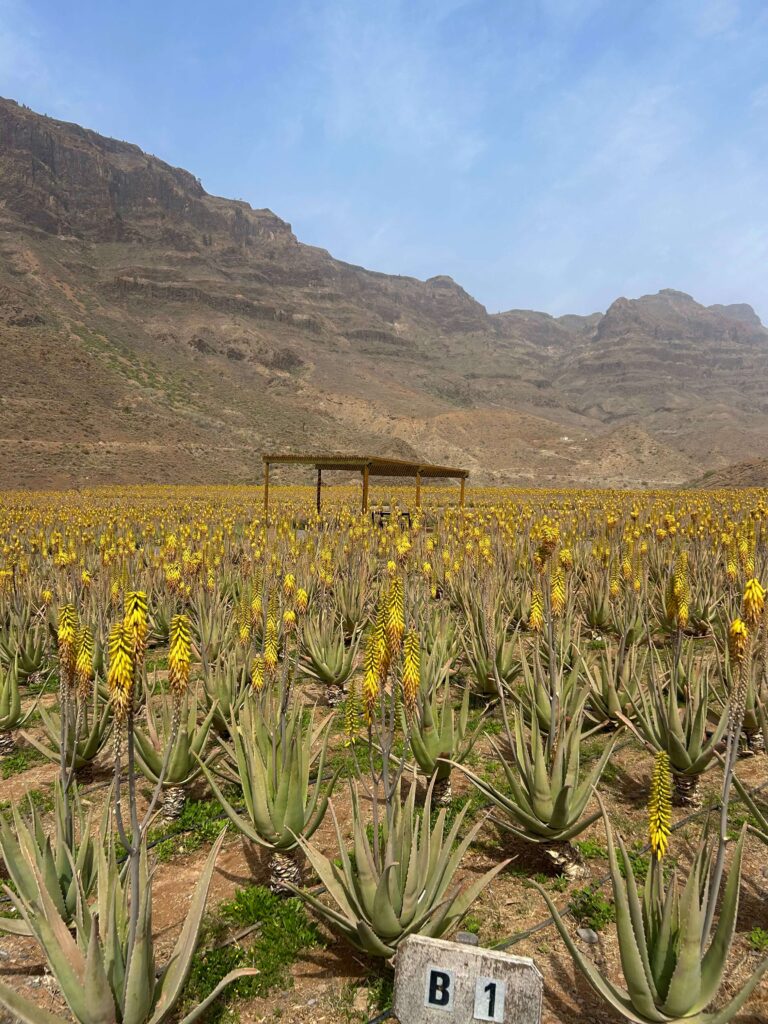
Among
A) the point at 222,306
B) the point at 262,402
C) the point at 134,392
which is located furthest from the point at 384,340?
the point at 134,392

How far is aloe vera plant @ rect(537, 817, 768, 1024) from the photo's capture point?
1987 mm

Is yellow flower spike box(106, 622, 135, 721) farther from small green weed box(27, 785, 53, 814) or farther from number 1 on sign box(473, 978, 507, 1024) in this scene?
small green weed box(27, 785, 53, 814)

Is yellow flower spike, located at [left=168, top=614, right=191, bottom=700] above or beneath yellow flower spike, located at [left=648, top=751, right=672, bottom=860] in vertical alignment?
above

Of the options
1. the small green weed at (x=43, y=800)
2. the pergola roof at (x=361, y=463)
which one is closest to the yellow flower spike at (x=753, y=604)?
the small green weed at (x=43, y=800)

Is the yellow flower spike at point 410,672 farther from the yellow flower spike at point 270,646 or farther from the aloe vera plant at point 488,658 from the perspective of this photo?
the aloe vera plant at point 488,658

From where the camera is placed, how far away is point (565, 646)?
17.5 feet

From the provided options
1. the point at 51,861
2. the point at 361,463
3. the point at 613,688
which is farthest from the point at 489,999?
the point at 361,463

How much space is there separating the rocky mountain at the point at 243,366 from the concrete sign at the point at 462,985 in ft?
144

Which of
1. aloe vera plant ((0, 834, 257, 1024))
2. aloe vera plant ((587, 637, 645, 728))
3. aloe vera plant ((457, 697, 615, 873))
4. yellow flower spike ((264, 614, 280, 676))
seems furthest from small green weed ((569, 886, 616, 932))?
yellow flower spike ((264, 614, 280, 676))

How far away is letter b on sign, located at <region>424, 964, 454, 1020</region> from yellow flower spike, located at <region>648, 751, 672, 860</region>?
799 mm

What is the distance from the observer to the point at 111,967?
81.3 inches

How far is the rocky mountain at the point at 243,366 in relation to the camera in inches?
2115

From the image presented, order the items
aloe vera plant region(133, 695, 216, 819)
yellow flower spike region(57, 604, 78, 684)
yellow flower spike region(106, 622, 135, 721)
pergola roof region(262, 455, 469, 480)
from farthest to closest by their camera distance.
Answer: pergola roof region(262, 455, 469, 480), aloe vera plant region(133, 695, 216, 819), yellow flower spike region(57, 604, 78, 684), yellow flower spike region(106, 622, 135, 721)

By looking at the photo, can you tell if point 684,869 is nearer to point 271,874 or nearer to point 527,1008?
point 527,1008
